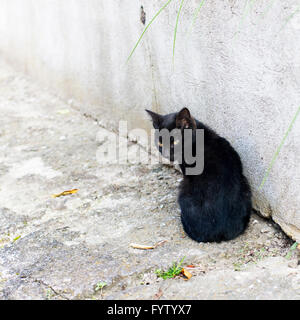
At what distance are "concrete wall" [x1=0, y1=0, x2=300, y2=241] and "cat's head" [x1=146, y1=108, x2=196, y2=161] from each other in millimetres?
252

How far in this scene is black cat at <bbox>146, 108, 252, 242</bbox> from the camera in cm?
270

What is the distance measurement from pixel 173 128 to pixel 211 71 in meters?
0.44

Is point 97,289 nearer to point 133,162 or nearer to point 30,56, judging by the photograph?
point 133,162

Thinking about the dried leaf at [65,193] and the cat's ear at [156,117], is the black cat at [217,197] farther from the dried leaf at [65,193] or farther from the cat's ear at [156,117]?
the dried leaf at [65,193]

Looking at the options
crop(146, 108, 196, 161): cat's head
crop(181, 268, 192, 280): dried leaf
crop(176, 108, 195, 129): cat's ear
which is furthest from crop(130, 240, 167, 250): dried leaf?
crop(176, 108, 195, 129): cat's ear

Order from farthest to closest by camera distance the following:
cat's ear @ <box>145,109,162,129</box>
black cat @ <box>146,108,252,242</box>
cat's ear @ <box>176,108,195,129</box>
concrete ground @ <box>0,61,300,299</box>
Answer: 1. cat's ear @ <box>145,109,162,129</box>
2. cat's ear @ <box>176,108,195,129</box>
3. black cat @ <box>146,108,252,242</box>
4. concrete ground @ <box>0,61,300,299</box>

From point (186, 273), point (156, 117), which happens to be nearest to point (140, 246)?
point (186, 273)

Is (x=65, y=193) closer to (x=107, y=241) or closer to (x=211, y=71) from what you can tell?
(x=107, y=241)

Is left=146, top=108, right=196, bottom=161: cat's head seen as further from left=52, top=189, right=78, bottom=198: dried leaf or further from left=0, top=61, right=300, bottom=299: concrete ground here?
left=52, top=189, right=78, bottom=198: dried leaf

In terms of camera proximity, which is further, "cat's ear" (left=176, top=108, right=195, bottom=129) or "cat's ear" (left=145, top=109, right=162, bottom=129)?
"cat's ear" (left=145, top=109, right=162, bottom=129)

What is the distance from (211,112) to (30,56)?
150 inches

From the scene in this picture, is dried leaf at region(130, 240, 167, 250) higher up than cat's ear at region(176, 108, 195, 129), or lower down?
lower down
